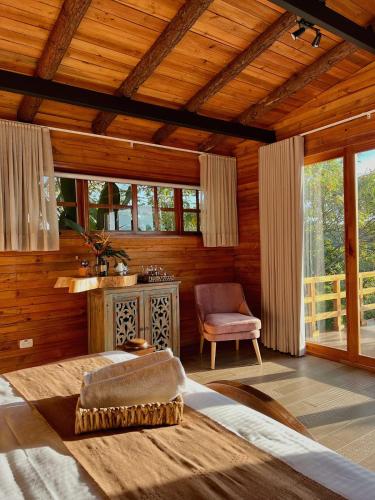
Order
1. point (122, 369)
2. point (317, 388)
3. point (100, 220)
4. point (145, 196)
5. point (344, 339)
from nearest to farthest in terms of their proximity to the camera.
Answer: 1. point (122, 369)
2. point (317, 388)
3. point (344, 339)
4. point (100, 220)
5. point (145, 196)

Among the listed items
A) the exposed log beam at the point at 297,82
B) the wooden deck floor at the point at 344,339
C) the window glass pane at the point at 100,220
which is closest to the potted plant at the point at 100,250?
the window glass pane at the point at 100,220

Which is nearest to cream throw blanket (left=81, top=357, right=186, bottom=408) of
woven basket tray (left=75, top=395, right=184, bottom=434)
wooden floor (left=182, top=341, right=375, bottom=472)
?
woven basket tray (left=75, top=395, right=184, bottom=434)

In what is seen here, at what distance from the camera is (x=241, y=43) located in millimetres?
3100

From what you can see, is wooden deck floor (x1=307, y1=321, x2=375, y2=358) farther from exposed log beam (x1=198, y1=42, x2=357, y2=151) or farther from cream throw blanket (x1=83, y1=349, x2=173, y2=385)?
cream throw blanket (x1=83, y1=349, x2=173, y2=385)

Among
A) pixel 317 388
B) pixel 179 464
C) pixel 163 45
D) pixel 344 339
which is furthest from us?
pixel 344 339

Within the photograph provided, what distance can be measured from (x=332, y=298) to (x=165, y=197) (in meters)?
2.25

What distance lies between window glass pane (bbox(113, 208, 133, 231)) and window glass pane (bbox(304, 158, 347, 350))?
1.99 meters

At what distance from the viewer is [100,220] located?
400 centimetres

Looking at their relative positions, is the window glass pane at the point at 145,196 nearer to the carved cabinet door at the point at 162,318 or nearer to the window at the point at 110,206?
the window at the point at 110,206

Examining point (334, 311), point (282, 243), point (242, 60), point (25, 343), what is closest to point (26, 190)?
point (25, 343)

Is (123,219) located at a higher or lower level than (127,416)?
higher

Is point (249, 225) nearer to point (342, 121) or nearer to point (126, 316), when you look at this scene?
point (342, 121)

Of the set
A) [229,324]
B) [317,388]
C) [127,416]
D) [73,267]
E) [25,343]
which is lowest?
[317,388]

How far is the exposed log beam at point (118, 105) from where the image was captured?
2902 mm
